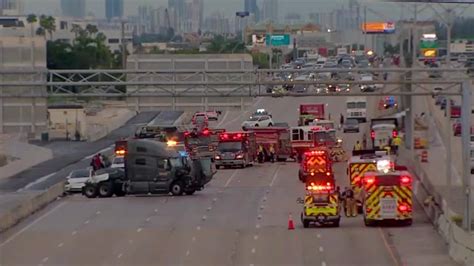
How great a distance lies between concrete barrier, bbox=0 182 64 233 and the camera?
36438mm

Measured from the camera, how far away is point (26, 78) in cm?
4559

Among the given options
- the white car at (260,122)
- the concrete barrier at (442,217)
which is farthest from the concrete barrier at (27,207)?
the white car at (260,122)

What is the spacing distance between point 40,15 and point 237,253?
122 metres

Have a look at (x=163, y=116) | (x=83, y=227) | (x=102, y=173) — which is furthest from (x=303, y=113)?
(x=83, y=227)

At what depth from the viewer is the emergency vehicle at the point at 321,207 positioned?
34.8 metres

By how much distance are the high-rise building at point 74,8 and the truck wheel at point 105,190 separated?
399 ft

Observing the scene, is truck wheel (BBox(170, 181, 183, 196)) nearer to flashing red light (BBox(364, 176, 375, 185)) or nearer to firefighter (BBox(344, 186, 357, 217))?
firefighter (BBox(344, 186, 357, 217))

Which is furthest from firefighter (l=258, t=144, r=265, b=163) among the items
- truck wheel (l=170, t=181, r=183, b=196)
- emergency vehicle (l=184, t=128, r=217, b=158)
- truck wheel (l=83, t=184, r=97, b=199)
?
truck wheel (l=83, t=184, r=97, b=199)

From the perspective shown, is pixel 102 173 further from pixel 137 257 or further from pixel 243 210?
pixel 137 257

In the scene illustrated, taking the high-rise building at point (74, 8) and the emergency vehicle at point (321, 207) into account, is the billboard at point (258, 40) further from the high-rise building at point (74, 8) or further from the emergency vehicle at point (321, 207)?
the emergency vehicle at point (321, 207)

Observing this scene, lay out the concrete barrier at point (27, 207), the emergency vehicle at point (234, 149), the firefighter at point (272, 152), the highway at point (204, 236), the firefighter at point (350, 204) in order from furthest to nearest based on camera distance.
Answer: the firefighter at point (272, 152), the emergency vehicle at point (234, 149), the firefighter at point (350, 204), the concrete barrier at point (27, 207), the highway at point (204, 236)

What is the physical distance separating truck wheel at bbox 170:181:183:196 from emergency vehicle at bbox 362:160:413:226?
1202 cm

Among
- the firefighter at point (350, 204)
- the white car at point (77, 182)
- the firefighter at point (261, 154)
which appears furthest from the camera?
the firefighter at point (261, 154)

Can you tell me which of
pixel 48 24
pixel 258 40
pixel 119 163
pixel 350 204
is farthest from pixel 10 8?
pixel 350 204
